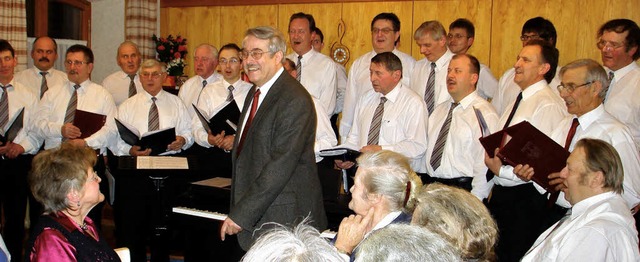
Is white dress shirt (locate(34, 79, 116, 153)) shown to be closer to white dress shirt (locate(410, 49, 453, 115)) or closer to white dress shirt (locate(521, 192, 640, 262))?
white dress shirt (locate(410, 49, 453, 115))

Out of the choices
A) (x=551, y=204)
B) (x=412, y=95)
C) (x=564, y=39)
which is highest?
(x=564, y=39)

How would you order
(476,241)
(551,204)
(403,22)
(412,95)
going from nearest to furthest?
(476,241)
(551,204)
(412,95)
(403,22)

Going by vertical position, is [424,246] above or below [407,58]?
below

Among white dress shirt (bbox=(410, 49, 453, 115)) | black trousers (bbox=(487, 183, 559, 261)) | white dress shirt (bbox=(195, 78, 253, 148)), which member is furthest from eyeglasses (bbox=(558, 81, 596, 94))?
white dress shirt (bbox=(195, 78, 253, 148))

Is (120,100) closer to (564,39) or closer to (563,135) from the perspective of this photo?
(563,135)

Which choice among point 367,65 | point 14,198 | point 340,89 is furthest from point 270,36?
point 340,89

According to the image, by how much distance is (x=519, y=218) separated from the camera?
3873 millimetres

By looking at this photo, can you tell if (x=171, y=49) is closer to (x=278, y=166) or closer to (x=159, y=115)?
(x=159, y=115)

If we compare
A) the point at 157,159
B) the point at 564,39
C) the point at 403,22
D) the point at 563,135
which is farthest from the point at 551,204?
the point at 403,22

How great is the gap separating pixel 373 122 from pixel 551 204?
1473mm

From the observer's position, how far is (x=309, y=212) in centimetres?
288

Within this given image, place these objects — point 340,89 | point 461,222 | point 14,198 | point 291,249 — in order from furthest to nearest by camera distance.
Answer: point 340,89 < point 14,198 < point 461,222 < point 291,249

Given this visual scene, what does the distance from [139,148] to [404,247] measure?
368 cm

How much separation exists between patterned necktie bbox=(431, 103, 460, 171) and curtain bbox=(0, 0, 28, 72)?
15.5 feet
